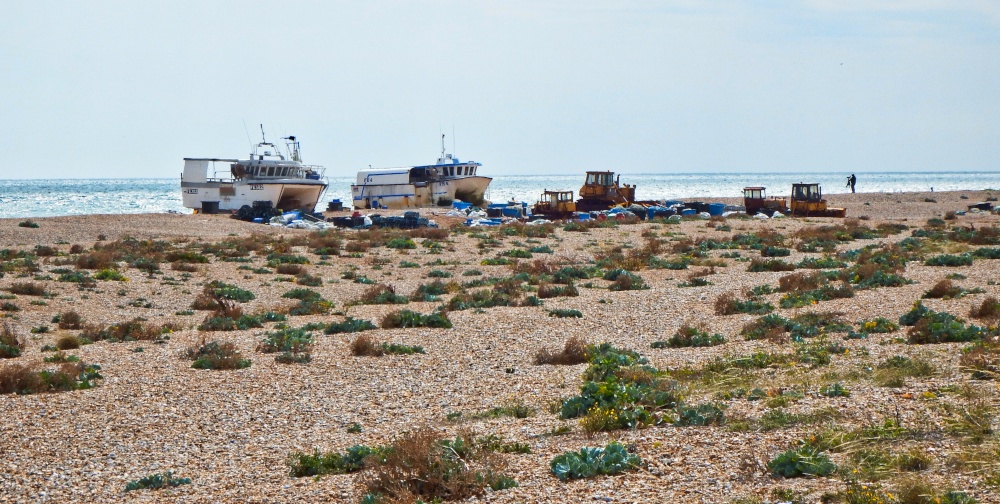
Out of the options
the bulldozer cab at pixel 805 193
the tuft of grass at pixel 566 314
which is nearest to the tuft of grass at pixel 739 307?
the tuft of grass at pixel 566 314

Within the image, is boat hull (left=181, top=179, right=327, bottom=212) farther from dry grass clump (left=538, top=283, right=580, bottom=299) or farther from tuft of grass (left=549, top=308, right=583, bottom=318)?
tuft of grass (left=549, top=308, right=583, bottom=318)

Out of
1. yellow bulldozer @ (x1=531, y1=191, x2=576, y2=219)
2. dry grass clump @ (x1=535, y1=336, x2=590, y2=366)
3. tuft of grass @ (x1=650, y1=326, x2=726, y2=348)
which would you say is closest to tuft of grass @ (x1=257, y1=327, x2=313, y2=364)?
dry grass clump @ (x1=535, y1=336, x2=590, y2=366)

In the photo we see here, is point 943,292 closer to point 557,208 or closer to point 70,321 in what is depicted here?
point 70,321

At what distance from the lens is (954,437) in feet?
23.8

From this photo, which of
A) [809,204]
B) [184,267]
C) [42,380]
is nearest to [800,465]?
[42,380]

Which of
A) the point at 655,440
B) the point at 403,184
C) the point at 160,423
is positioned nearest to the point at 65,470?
the point at 160,423

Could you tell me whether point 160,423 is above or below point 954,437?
below

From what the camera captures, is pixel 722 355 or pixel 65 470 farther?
pixel 722 355

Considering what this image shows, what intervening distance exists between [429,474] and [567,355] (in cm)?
601

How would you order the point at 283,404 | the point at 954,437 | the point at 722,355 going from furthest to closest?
the point at 722,355
the point at 283,404
the point at 954,437

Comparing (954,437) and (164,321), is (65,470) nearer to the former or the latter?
(954,437)

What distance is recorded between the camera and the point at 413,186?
6494cm

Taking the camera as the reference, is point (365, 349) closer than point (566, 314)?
Yes

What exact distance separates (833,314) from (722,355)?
11.6 feet
